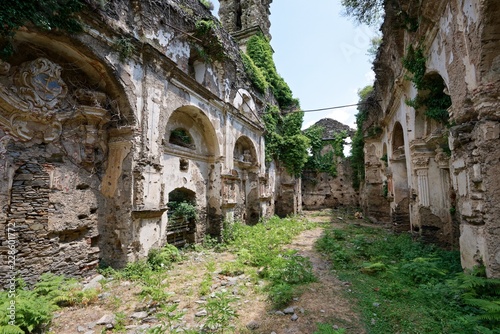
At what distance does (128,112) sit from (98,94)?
29.6 inches

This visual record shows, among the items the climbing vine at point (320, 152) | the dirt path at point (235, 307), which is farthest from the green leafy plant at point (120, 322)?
the climbing vine at point (320, 152)

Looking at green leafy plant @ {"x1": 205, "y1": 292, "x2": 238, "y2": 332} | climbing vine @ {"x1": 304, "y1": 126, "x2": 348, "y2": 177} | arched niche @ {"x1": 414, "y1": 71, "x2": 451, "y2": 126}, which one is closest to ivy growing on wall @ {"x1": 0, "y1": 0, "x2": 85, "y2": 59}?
green leafy plant @ {"x1": 205, "y1": 292, "x2": 238, "y2": 332}

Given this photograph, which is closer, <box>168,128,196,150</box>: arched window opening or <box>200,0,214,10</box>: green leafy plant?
<box>168,128,196,150</box>: arched window opening

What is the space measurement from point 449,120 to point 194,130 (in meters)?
7.68

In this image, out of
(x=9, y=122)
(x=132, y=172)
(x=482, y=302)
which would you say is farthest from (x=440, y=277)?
(x=9, y=122)

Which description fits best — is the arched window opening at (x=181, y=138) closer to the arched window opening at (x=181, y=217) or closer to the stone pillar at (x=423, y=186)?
the arched window opening at (x=181, y=217)

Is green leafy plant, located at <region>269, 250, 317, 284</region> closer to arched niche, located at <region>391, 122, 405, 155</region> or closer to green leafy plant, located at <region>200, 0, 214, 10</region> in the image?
arched niche, located at <region>391, 122, 405, 155</region>

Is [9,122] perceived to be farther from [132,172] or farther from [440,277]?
A: [440,277]

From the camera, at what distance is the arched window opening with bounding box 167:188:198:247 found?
827 cm

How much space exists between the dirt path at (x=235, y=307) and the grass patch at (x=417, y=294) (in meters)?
0.38

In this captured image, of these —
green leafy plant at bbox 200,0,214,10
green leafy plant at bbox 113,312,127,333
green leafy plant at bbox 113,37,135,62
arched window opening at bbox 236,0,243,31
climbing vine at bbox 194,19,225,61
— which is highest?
arched window opening at bbox 236,0,243,31

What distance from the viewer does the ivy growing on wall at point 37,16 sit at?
4285 mm

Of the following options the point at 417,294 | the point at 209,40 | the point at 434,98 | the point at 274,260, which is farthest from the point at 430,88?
the point at 209,40

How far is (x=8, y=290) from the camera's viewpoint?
4.54 meters
